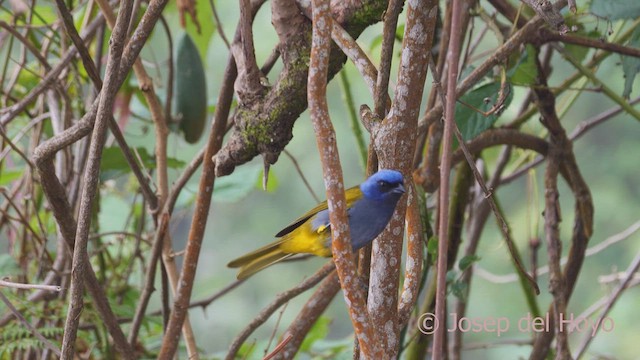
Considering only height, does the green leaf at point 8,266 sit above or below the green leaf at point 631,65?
below

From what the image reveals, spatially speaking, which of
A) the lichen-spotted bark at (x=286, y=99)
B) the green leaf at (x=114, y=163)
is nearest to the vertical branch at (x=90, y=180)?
the lichen-spotted bark at (x=286, y=99)

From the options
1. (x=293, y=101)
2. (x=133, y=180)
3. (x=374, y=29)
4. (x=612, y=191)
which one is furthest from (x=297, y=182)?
(x=293, y=101)

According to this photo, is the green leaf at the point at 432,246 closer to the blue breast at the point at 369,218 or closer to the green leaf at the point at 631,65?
the blue breast at the point at 369,218

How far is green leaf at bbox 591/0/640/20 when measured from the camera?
67.5 inches

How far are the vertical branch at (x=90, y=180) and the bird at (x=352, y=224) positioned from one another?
0.40 m

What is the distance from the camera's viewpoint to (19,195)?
2.48m

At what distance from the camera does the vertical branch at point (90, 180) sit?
128 cm

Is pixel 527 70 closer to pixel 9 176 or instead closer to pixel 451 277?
pixel 451 277

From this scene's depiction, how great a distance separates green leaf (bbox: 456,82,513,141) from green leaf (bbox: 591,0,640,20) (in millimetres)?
249

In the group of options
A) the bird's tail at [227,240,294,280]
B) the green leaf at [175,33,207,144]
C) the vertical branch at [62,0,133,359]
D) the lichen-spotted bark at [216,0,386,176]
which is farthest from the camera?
the green leaf at [175,33,207,144]

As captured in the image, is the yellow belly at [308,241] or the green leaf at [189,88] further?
the green leaf at [189,88]

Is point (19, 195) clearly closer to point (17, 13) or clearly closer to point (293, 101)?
point (17, 13)

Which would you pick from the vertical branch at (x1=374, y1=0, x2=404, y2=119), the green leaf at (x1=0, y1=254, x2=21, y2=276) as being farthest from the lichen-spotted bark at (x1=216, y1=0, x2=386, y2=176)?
the green leaf at (x1=0, y1=254, x2=21, y2=276)

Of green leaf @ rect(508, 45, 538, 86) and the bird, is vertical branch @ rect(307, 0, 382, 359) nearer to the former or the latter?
the bird
